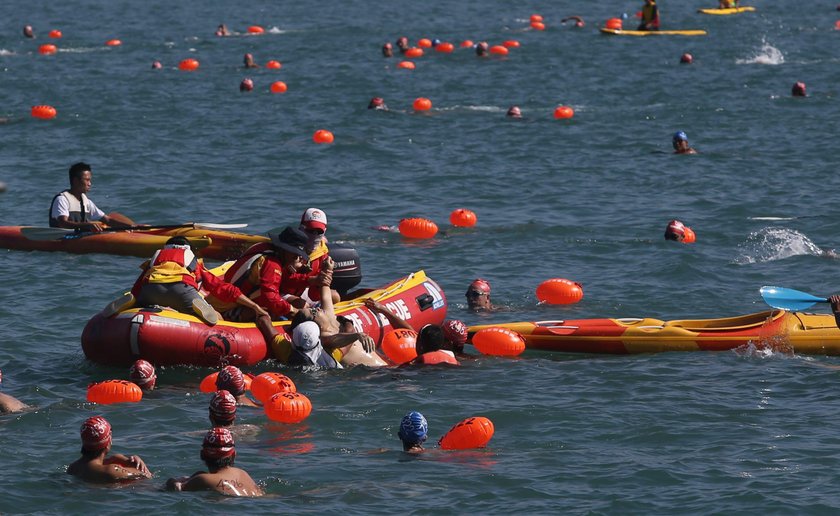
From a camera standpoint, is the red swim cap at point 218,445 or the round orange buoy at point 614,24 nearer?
the red swim cap at point 218,445

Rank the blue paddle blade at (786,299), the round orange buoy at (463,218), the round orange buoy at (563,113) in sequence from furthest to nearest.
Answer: the round orange buoy at (563,113) < the round orange buoy at (463,218) < the blue paddle blade at (786,299)

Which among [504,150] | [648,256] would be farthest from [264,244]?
[504,150]

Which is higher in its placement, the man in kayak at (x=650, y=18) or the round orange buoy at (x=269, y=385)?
the man in kayak at (x=650, y=18)

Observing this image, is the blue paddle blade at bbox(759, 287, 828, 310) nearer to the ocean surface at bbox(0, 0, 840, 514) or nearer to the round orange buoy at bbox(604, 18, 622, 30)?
the ocean surface at bbox(0, 0, 840, 514)

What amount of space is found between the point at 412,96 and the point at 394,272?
645 inches

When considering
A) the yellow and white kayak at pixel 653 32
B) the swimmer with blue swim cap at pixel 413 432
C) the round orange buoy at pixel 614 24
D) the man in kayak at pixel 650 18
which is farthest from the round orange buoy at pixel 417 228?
the round orange buoy at pixel 614 24

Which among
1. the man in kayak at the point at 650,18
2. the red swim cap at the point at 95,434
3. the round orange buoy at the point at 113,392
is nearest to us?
the red swim cap at the point at 95,434

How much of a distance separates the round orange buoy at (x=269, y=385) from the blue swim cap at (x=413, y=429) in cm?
149

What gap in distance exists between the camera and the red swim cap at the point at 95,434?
11039mm

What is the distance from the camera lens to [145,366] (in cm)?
1399

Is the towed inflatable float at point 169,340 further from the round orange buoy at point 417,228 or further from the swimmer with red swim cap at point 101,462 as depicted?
the round orange buoy at point 417,228

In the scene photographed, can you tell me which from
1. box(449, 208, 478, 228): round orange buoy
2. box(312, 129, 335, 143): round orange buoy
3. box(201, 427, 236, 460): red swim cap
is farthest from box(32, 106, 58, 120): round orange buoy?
box(201, 427, 236, 460): red swim cap

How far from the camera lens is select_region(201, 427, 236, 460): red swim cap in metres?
10.8

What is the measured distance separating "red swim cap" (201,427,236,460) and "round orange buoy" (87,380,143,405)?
117 inches
